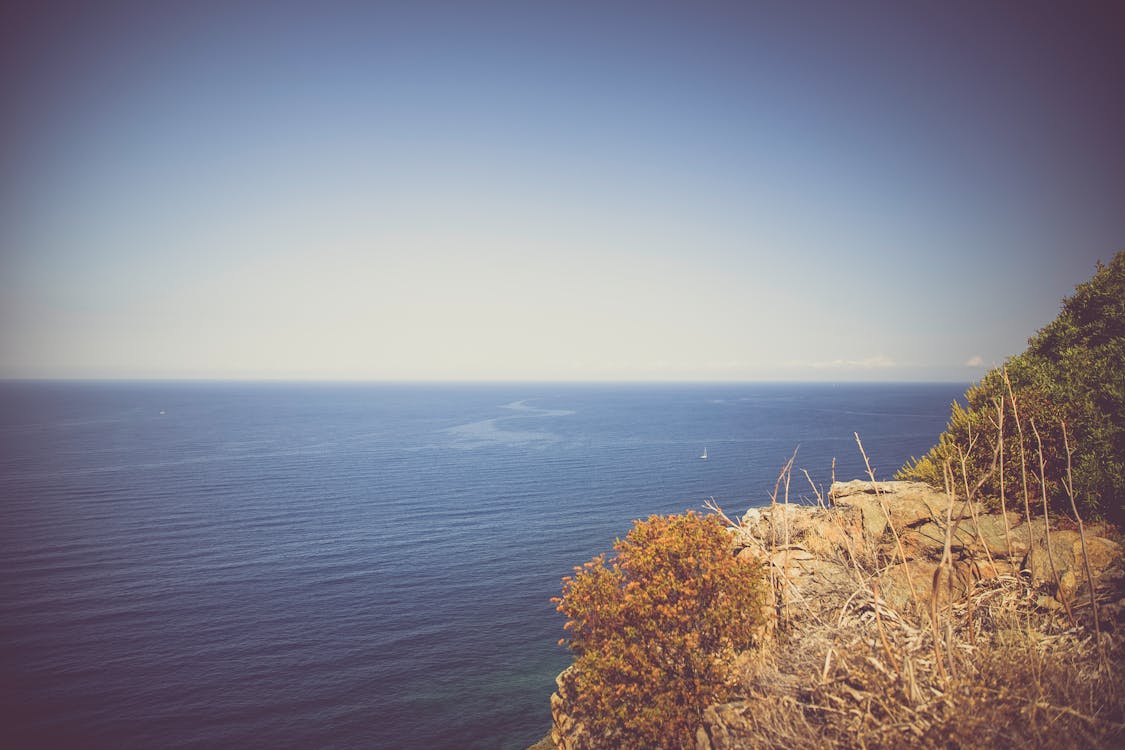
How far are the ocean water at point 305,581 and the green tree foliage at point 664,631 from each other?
726 inches

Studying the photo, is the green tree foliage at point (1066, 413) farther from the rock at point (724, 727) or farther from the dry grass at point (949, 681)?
the rock at point (724, 727)

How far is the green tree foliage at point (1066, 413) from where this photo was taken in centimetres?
1456

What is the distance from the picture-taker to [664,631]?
46.6 feet

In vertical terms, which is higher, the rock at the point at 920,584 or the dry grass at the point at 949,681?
the dry grass at the point at 949,681

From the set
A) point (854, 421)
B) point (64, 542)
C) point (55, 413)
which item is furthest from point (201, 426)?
point (854, 421)

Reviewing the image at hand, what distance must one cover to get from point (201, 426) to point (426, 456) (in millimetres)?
91525

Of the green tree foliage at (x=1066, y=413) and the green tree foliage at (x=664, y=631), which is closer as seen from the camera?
the green tree foliage at (x=664, y=631)

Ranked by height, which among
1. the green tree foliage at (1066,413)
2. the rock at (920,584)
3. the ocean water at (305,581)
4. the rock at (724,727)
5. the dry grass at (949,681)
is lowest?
A: the ocean water at (305,581)

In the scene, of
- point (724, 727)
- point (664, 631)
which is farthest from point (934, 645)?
point (664, 631)

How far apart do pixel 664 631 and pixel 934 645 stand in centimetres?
825

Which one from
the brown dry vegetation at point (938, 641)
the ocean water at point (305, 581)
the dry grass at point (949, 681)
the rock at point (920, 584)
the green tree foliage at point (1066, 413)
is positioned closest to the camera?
the dry grass at point (949, 681)

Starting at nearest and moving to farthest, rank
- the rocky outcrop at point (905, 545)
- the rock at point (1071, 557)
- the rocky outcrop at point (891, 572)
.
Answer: the rocky outcrop at point (891, 572) → the rock at point (1071, 557) → the rocky outcrop at point (905, 545)

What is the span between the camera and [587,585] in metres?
15.4

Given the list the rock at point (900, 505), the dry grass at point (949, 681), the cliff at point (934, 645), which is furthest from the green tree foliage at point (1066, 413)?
the dry grass at point (949, 681)
